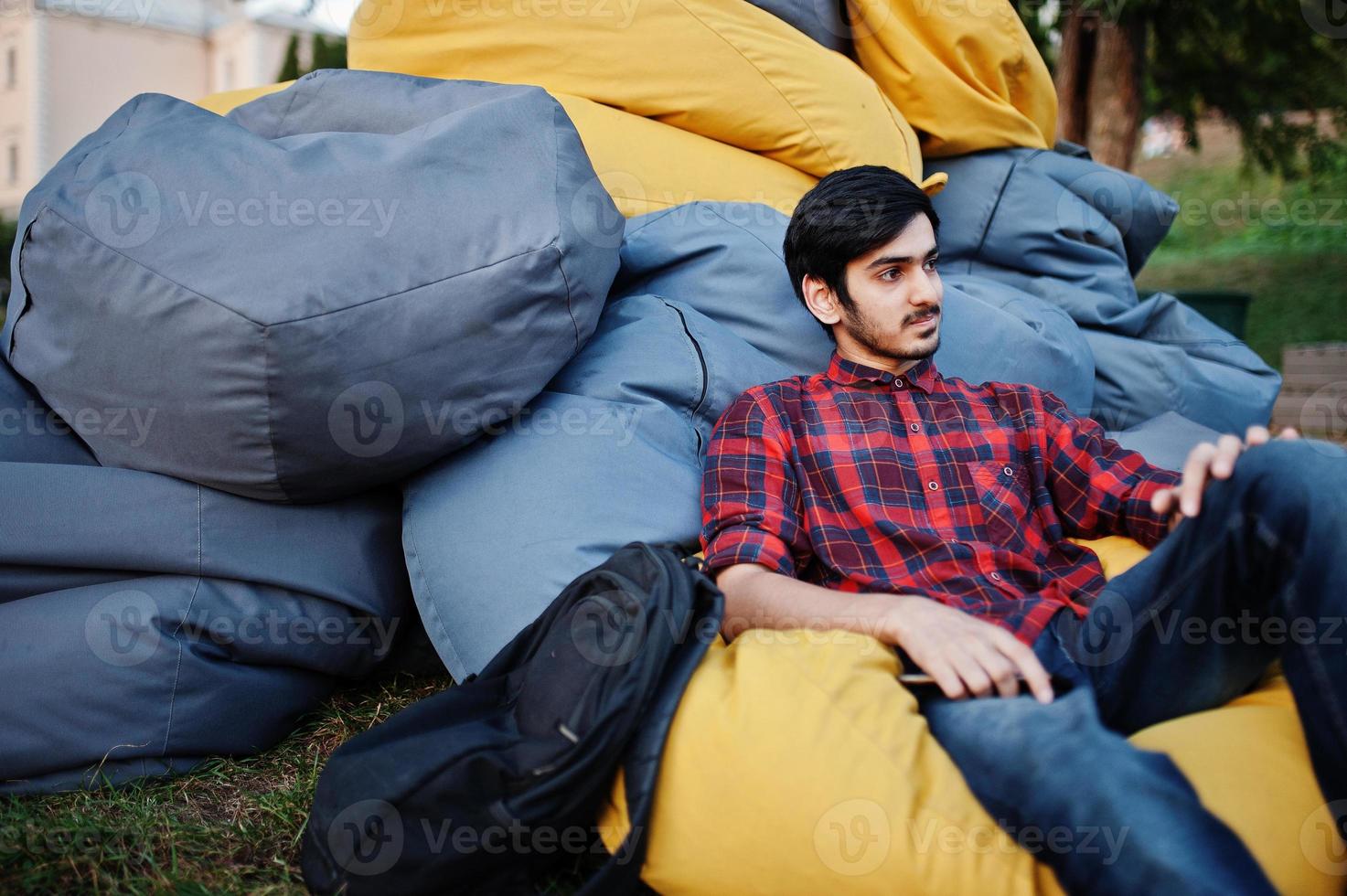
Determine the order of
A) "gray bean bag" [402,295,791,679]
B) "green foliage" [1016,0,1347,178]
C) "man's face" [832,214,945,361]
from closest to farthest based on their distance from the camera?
"gray bean bag" [402,295,791,679] < "man's face" [832,214,945,361] < "green foliage" [1016,0,1347,178]

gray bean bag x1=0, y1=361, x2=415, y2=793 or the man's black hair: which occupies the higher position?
the man's black hair

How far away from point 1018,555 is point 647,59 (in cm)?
125

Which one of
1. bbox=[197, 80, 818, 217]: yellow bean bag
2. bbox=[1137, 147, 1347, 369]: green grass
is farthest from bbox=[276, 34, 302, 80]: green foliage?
bbox=[1137, 147, 1347, 369]: green grass

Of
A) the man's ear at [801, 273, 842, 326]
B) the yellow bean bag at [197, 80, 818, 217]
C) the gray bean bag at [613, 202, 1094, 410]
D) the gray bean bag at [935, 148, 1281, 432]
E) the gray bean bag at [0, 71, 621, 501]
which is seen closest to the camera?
the gray bean bag at [0, 71, 621, 501]

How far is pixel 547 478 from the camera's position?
1.57 meters

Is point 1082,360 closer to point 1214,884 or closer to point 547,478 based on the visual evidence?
point 547,478

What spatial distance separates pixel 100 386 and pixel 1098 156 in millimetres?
4554

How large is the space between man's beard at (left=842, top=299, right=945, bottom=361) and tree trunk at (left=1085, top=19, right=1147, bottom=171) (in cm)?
349

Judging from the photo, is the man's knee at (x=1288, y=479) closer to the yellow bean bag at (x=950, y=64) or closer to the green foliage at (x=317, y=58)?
the yellow bean bag at (x=950, y=64)

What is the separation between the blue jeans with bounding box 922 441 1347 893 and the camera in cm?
99

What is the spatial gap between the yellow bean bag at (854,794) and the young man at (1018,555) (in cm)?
4

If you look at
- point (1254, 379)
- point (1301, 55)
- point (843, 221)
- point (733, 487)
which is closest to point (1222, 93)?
point (1301, 55)

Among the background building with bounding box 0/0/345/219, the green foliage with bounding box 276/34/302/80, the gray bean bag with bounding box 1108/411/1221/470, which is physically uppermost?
the gray bean bag with bounding box 1108/411/1221/470

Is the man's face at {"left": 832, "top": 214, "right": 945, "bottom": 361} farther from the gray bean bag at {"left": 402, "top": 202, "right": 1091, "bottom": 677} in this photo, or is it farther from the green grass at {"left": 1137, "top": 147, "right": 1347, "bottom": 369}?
the green grass at {"left": 1137, "top": 147, "right": 1347, "bottom": 369}
